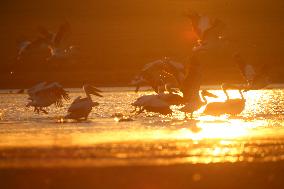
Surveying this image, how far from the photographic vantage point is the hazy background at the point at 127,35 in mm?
32250

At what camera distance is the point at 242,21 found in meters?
41.2

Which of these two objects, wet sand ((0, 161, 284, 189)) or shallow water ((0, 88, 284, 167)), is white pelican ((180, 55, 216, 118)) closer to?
shallow water ((0, 88, 284, 167))

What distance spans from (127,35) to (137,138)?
2405 centimetres

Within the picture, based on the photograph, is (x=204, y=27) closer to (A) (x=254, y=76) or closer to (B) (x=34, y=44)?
(A) (x=254, y=76)

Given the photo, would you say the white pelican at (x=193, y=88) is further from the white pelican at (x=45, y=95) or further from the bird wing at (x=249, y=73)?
the white pelican at (x=45, y=95)

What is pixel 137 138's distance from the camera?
14.0 metres

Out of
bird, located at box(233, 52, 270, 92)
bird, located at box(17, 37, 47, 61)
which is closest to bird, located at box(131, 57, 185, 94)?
bird, located at box(233, 52, 270, 92)

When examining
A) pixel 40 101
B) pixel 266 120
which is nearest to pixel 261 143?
pixel 266 120

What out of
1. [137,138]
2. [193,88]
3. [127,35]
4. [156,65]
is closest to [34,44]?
[156,65]

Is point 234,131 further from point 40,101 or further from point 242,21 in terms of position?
point 242,21

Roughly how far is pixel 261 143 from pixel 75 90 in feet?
54.0

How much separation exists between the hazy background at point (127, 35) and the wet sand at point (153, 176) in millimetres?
17780

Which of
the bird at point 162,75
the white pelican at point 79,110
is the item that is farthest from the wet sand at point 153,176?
the bird at point 162,75

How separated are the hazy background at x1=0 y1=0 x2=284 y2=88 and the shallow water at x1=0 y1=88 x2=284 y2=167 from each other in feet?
31.5
